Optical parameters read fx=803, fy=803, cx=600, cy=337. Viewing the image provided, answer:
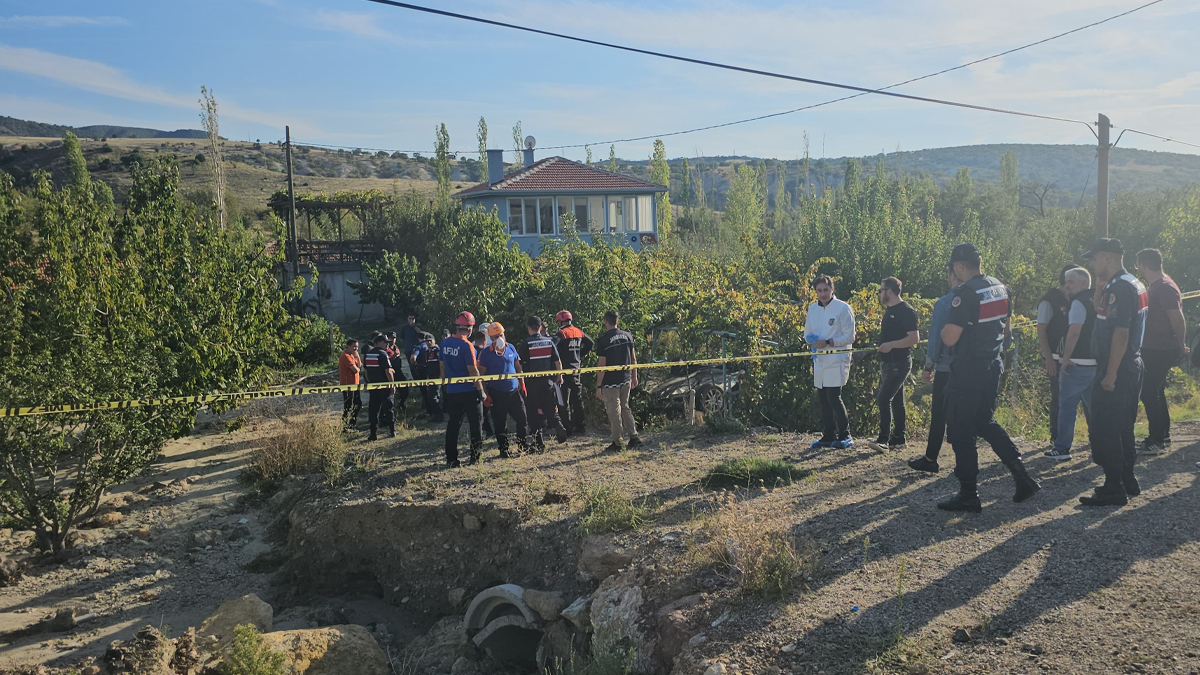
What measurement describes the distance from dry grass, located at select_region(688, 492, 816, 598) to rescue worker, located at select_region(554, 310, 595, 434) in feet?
14.6

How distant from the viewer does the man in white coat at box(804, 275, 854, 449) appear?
27.4 feet

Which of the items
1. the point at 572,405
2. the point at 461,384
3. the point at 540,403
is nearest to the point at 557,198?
the point at 572,405

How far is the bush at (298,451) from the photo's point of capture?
35.0 feet

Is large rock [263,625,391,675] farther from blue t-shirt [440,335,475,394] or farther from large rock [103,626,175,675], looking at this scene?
blue t-shirt [440,335,475,394]

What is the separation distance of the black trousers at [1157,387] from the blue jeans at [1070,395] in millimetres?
754

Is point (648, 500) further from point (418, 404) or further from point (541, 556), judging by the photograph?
point (418, 404)

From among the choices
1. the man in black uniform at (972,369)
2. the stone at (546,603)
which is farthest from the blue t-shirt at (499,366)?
the man in black uniform at (972,369)

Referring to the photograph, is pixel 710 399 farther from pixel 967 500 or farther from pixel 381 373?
pixel 967 500

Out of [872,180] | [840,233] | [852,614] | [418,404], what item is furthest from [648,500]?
[872,180]

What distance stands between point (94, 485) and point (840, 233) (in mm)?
17789

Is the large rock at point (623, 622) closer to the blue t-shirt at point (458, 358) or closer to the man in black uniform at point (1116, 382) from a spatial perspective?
the blue t-shirt at point (458, 358)

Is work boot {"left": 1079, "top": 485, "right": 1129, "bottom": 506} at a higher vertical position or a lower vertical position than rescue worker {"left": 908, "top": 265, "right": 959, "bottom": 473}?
lower

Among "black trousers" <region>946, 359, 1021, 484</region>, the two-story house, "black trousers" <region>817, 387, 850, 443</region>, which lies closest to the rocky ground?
"black trousers" <region>817, 387, 850, 443</region>

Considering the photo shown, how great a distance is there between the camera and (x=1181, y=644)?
13.5 feet
